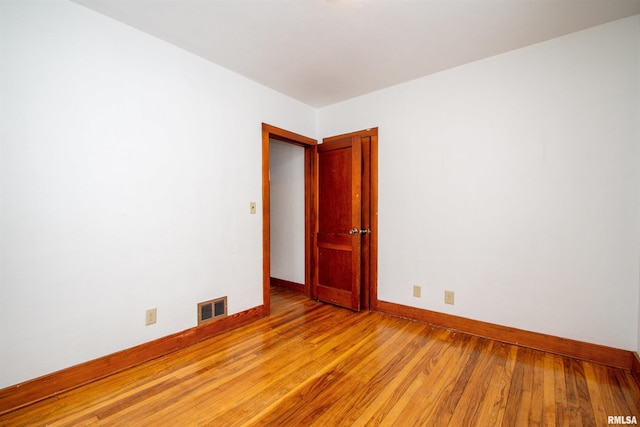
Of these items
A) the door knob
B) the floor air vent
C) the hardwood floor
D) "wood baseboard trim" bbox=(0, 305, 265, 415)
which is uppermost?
the door knob

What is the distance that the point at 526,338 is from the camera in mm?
2328

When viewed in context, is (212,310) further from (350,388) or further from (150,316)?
(350,388)

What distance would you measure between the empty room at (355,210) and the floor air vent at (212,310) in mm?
23

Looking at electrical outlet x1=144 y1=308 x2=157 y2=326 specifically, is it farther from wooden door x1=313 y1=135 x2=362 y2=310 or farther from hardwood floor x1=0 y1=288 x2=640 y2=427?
wooden door x1=313 y1=135 x2=362 y2=310

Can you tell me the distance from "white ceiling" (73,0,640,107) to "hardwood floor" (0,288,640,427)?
8.12ft

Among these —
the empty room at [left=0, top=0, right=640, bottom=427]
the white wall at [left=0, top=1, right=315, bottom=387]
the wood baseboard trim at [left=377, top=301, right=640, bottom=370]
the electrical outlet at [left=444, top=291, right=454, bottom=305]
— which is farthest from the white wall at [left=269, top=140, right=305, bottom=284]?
the electrical outlet at [left=444, top=291, right=454, bottom=305]

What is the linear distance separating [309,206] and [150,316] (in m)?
2.13

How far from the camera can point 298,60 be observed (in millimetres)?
2525

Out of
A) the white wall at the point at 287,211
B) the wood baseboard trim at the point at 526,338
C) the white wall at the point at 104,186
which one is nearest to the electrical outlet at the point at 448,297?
the wood baseboard trim at the point at 526,338

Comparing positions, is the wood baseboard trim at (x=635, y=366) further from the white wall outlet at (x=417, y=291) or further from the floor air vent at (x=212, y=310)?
the floor air vent at (x=212, y=310)

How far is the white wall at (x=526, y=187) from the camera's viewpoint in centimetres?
202

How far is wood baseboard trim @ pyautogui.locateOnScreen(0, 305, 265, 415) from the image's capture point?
1.62 metres

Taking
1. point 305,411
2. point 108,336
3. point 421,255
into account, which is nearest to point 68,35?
point 108,336

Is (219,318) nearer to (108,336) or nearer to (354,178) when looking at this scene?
(108,336)
